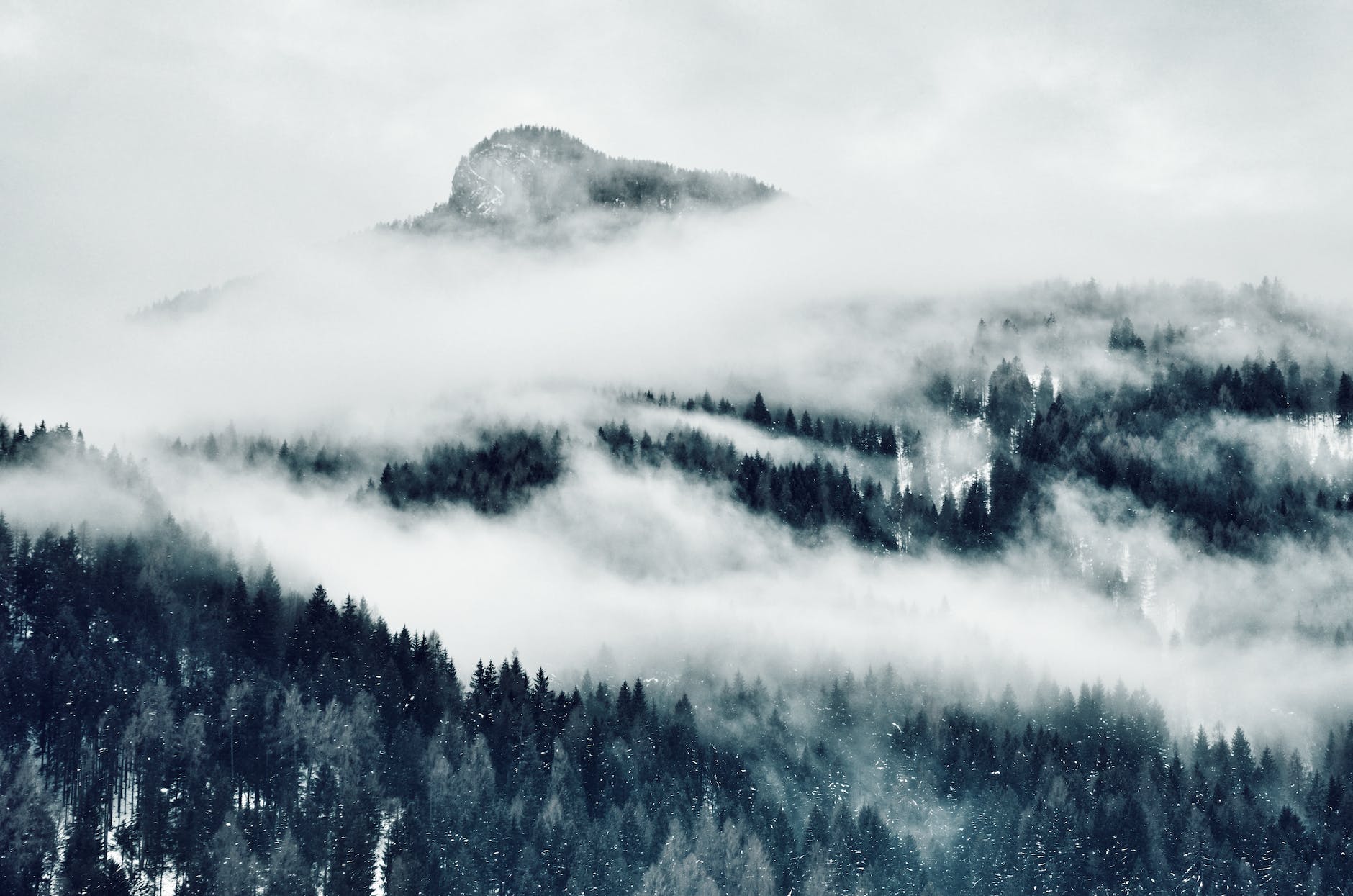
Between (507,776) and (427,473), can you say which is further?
(427,473)

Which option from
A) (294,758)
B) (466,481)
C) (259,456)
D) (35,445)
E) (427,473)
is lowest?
(294,758)

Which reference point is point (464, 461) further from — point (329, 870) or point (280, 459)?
point (329, 870)

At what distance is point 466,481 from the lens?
19150 cm

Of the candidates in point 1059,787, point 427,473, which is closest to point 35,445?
point 427,473

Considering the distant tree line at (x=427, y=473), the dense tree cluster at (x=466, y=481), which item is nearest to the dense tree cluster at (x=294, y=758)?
the dense tree cluster at (x=466, y=481)

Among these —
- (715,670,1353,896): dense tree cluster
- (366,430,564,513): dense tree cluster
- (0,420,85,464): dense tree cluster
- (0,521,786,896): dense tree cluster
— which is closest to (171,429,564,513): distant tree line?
(366,430,564,513): dense tree cluster

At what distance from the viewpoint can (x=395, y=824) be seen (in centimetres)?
9400

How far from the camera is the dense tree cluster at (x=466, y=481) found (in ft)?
617

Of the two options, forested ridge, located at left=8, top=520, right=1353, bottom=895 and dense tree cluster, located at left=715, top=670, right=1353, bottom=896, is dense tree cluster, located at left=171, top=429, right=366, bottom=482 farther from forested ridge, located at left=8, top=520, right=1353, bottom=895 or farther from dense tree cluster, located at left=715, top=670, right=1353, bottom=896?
dense tree cluster, located at left=715, top=670, right=1353, bottom=896

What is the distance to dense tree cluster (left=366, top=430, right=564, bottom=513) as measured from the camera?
617 feet

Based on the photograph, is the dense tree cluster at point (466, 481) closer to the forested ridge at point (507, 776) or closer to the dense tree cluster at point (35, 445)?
the dense tree cluster at point (35, 445)

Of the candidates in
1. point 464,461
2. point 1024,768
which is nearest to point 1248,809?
point 1024,768

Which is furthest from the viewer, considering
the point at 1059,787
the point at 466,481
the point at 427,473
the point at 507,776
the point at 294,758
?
the point at 427,473

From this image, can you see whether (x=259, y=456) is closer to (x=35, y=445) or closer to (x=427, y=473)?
(x=427, y=473)
